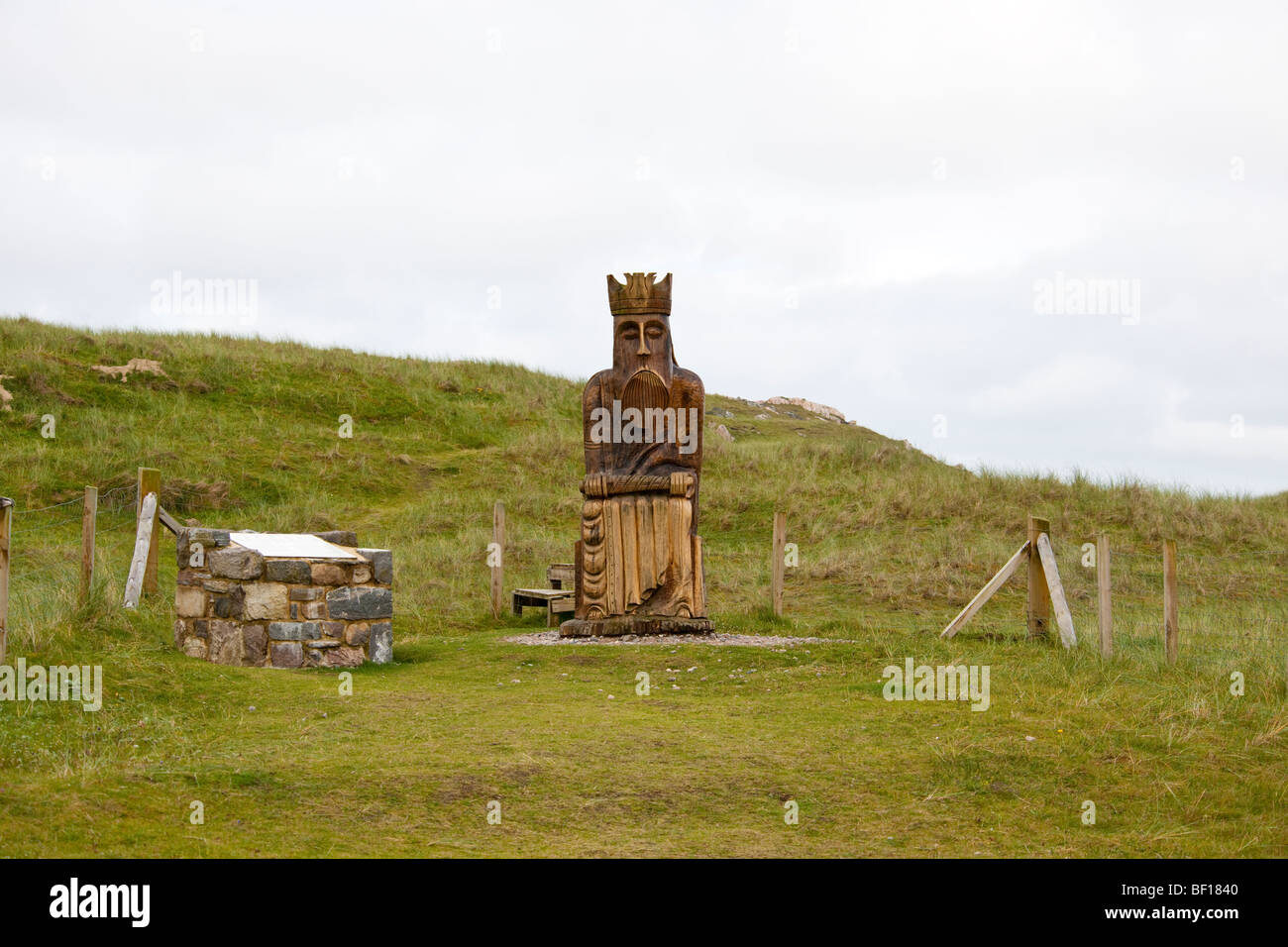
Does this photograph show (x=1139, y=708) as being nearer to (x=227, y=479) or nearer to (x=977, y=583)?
(x=977, y=583)

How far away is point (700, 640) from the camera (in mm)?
13727

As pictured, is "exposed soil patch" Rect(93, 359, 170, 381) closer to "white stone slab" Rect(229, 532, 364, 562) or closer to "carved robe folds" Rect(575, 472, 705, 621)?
"white stone slab" Rect(229, 532, 364, 562)

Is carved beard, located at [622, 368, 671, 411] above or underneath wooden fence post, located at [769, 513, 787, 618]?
above

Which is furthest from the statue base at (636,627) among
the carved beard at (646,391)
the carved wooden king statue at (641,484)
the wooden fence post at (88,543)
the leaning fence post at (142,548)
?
the wooden fence post at (88,543)

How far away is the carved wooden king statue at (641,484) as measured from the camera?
14.2 meters

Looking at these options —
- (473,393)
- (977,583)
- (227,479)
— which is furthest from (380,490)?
(977,583)

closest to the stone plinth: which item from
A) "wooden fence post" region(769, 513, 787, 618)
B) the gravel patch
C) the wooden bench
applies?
the gravel patch

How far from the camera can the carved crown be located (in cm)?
1468

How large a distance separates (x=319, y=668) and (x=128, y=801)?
15.7 feet

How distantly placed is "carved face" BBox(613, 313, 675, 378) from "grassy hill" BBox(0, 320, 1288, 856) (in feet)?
10.9

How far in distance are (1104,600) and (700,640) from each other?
415cm

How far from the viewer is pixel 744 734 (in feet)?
30.9

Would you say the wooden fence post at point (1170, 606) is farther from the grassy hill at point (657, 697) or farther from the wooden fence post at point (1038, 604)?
the wooden fence post at point (1038, 604)

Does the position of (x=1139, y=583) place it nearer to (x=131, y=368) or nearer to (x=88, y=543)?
(x=88, y=543)
